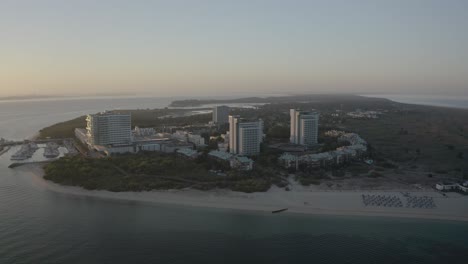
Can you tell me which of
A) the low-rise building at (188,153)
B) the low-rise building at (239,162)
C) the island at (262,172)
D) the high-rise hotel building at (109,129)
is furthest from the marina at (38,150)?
the low-rise building at (239,162)

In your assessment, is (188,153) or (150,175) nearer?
(150,175)

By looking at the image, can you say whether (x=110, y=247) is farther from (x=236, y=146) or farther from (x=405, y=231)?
(x=236, y=146)

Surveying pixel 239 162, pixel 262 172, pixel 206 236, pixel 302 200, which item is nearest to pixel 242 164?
pixel 239 162

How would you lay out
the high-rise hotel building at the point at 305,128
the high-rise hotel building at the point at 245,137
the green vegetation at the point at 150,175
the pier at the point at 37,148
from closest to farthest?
the green vegetation at the point at 150,175 < the high-rise hotel building at the point at 245,137 < the pier at the point at 37,148 < the high-rise hotel building at the point at 305,128

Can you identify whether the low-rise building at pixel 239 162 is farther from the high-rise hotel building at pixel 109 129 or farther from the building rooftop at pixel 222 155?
the high-rise hotel building at pixel 109 129

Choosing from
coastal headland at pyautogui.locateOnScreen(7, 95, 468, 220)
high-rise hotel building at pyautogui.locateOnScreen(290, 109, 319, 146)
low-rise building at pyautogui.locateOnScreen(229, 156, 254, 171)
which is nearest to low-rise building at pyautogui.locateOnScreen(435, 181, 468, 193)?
coastal headland at pyautogui.locateOnScreen(7, 95, 468, 220)

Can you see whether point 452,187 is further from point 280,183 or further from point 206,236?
point 206,236

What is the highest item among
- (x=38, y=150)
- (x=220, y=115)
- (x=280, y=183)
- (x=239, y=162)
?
(x=220, y=115)
